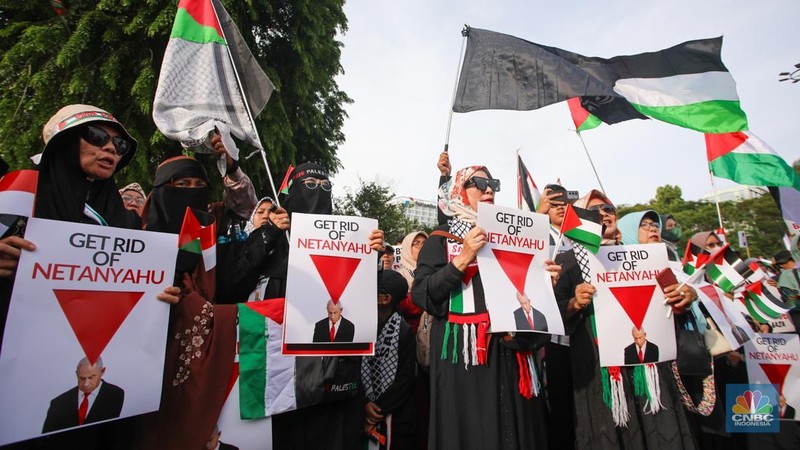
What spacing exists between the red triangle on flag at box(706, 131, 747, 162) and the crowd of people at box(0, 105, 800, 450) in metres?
2.89

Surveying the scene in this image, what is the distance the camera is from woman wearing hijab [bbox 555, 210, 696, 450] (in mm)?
2568

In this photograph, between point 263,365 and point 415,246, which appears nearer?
point 263,365

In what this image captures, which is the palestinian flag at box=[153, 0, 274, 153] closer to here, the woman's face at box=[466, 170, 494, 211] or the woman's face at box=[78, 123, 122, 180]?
the woman's face at box=[78, 123, 122, 180]

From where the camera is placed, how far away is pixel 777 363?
380 cm

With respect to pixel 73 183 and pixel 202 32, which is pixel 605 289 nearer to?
pixel 73 183

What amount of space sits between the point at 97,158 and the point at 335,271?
134 centimetres

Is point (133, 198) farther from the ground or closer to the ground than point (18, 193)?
farther from the ground

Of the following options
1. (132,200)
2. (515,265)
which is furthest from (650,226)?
(132,200)

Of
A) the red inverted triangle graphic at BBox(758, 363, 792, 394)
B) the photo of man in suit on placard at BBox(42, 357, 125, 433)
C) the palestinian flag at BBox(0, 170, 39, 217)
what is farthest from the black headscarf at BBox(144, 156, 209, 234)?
the red inverted triangle graphic at BBox(758, 363, 792, 394)

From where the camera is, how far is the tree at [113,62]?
20.3 ft

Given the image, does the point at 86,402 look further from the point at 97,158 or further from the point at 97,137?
the point at 97,137

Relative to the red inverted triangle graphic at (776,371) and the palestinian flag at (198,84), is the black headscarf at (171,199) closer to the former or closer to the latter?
the palestinian flag at (198,84)

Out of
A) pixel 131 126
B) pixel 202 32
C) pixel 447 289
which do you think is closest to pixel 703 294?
pixel 447 289

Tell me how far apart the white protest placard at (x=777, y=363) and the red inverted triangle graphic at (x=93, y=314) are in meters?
4.77
